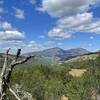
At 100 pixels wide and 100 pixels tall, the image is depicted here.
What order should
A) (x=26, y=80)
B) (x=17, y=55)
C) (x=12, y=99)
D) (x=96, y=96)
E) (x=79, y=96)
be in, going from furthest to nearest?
1. (x=26, y=80)
2. (x=96, y=96)
3. (x=79, y=96)
4. (x=12, y=99)
5. (x=17, y=55)

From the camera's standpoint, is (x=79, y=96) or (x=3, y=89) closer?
(x=3, y=89)

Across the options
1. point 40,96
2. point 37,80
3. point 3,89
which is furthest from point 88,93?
point 3,89

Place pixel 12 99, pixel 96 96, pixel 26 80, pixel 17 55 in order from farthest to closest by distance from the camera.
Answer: pixel 26 80 → pixel 96 96 → pixel 12 99 → pixel 17 55

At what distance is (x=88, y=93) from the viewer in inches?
5394

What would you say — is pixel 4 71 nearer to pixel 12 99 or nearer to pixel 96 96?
pixel 12 99

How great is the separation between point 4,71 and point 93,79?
461ft

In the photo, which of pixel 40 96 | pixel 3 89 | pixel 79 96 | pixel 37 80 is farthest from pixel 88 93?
pixel 3 89

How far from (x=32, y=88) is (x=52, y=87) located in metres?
21.8

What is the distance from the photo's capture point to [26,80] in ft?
533

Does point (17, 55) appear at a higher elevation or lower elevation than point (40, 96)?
higher

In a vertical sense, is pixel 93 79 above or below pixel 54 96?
above

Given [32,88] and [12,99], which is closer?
[12,99]

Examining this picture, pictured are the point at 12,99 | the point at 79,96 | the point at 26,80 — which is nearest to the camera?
the point at 12,99

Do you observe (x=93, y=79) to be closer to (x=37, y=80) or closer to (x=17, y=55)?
(x=37, y=80)
